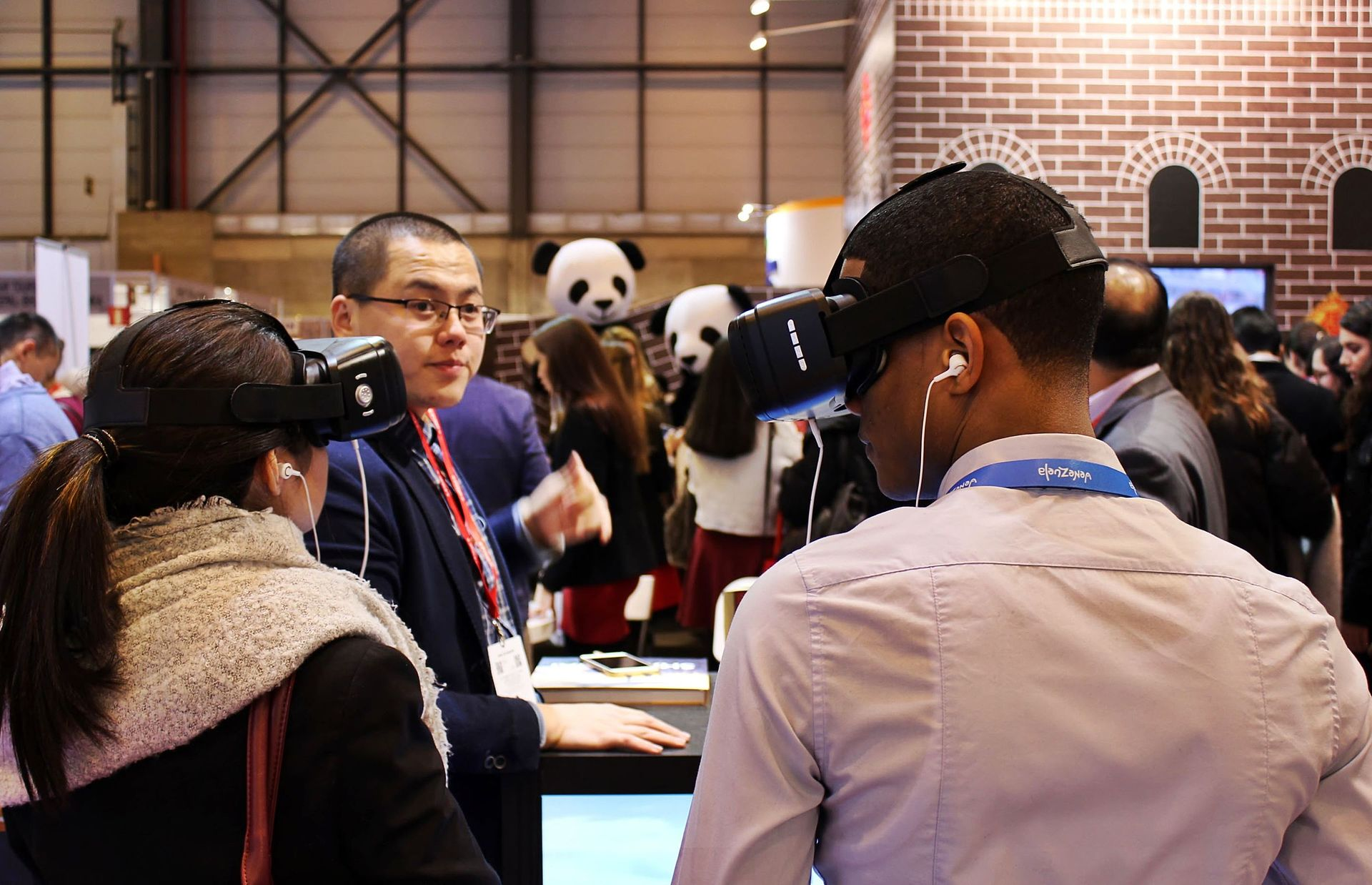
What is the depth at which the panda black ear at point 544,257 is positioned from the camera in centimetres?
695

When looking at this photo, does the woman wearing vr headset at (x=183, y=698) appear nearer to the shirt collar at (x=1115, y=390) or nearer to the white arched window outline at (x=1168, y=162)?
the shirt collar at (x=1115, y=390)

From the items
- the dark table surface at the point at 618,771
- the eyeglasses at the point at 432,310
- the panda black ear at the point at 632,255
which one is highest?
the panda black ear at the point at 632,255

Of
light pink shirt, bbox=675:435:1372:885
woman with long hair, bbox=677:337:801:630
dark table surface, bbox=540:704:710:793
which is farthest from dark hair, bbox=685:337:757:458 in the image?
light pink shirt, bbox=675:435:1372:885

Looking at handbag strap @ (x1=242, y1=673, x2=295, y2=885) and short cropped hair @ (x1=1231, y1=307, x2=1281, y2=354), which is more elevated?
short cropped hair @ (x1=1231, y1=307, x2=1281, y2=354)

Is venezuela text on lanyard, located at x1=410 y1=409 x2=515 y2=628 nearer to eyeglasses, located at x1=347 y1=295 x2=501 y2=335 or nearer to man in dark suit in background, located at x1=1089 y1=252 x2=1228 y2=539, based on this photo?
eyeglasses, located at x1=347 y1=295 x2=501 y2=335

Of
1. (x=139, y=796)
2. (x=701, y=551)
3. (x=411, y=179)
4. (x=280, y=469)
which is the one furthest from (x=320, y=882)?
(x=411, y=179)

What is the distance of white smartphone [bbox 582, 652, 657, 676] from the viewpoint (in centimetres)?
208

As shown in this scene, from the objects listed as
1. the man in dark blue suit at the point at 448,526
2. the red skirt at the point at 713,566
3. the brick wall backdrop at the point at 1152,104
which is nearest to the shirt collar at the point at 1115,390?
the man in dark blue suit at the point at 448,526

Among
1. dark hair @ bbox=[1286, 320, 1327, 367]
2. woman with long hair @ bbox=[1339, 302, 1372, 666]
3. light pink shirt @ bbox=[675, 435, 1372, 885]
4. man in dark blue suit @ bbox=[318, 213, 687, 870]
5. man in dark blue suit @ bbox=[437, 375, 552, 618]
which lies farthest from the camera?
dark hair @ bbox=[1286, 320, 1327, 367]

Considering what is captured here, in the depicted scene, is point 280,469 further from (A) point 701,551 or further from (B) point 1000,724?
(A) point 701,551

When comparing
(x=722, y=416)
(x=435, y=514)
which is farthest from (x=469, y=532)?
(x=722, y=416)

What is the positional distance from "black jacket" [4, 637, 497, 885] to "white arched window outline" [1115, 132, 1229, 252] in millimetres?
5428

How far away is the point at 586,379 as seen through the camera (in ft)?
13.6

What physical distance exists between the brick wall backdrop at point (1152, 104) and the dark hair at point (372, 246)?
12.9 ft
